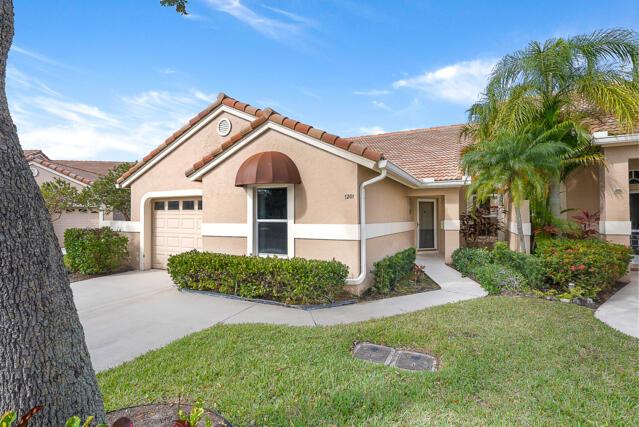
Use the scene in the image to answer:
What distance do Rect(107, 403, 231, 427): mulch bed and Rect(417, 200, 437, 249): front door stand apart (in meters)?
14.4

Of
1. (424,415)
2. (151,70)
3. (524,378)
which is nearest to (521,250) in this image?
(524,378)

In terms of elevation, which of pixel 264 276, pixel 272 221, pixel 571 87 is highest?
pixel 571 87

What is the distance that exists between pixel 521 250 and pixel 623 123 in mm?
4657

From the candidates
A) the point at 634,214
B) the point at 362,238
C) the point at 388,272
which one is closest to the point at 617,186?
the point at 634,214

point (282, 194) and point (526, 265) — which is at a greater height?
point (282, 194)

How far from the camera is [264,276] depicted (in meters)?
7.67

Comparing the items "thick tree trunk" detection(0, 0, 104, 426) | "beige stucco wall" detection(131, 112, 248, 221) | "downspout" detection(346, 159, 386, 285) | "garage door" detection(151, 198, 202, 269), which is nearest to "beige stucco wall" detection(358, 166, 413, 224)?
"downspout" detection(346, 159, 386, 285)

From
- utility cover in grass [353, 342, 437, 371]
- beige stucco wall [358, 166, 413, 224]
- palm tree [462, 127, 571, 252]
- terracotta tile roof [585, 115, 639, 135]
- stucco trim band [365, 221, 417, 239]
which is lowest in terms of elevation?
utility cover in grass [353, 342, 437, 371]

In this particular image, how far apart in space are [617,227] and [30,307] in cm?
1455

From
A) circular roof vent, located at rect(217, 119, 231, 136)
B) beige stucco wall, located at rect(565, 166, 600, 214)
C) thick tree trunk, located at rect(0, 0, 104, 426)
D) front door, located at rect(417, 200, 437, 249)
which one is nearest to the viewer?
thick tree trunk, located at rect(0, 0, 104, 426)

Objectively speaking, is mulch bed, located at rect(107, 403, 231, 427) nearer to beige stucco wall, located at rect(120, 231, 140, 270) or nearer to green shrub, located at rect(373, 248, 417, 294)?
green shrub, located at rect(373, 248, 417, 294)

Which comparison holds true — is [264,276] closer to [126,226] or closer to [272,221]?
[272,221]

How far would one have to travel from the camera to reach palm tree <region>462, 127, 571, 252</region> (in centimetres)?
928

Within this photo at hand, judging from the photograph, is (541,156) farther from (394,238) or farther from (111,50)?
(111,50)
